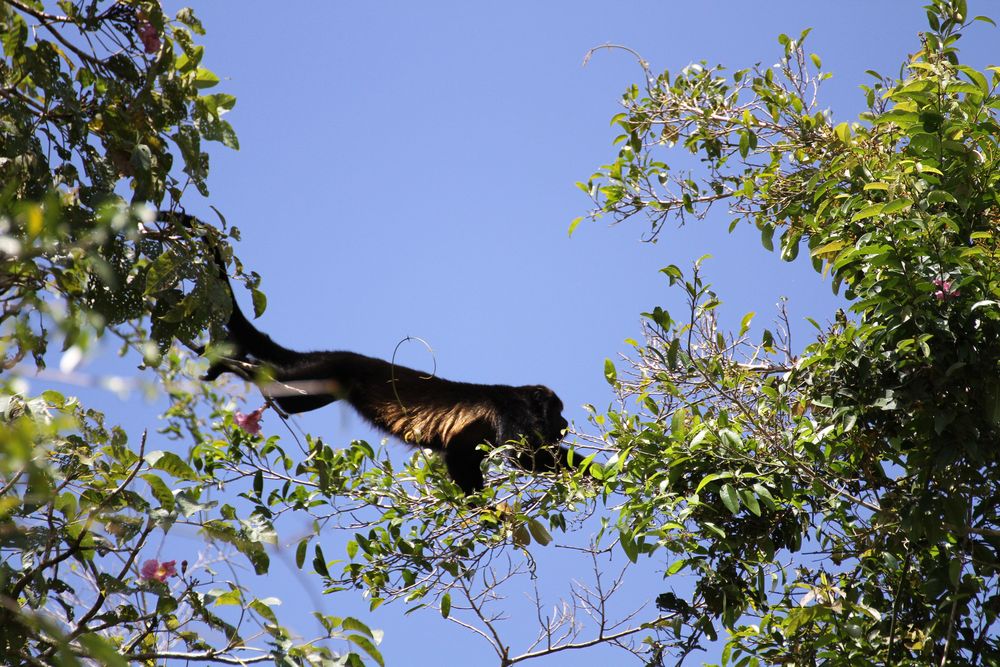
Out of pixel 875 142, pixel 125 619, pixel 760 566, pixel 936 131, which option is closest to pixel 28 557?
pixel 125 619

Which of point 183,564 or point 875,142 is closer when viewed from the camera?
point 183,564

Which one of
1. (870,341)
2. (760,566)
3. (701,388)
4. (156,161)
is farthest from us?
(701,388)

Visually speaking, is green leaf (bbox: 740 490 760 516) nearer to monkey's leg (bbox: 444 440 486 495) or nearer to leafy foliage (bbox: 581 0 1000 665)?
leafy foliage (bbox: 581 0 1000 665)

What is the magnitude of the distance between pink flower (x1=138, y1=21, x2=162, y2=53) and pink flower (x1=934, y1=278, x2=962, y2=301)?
246 centimetres

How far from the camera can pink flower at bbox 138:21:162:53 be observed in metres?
2.24

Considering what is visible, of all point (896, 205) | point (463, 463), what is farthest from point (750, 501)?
point (463, 463)

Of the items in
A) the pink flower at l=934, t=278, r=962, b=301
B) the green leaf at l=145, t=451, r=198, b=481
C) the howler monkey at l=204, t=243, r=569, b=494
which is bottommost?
the green leaf at l=145, t=451, r=198, b=481

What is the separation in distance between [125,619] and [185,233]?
100 cm

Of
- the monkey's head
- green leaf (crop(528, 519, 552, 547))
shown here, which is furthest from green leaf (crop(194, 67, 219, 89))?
the monkey's head

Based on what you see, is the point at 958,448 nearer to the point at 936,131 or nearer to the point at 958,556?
the point at 958,556

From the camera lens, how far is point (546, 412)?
588 cm

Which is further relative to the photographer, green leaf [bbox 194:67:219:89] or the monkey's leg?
the monkey's leg

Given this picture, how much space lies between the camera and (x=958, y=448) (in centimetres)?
293

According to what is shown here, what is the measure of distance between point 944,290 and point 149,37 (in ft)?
8.28
